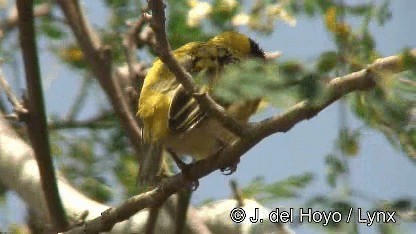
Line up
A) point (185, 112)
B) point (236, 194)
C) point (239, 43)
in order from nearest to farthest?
point (185, 112), point (236, 194), point (239, 43)

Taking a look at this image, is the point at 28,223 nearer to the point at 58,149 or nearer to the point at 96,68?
the point at 58,149

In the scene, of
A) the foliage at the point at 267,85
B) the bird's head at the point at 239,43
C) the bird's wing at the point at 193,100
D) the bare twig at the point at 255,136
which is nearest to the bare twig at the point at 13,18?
the foliage at the point at 267,85

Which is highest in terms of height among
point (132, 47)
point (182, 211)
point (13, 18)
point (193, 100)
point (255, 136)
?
point (13, 18)

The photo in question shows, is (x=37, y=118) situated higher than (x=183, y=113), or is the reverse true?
(x=37, y=118)

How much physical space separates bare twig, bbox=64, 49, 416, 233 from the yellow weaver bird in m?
0.20

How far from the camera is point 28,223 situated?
161 inches

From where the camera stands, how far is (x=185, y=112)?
2.81 m

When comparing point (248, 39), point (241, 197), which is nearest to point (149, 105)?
point (241, 197)

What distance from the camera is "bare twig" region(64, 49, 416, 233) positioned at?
200 centimetres

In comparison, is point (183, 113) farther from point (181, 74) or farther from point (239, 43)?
point (239, 43)

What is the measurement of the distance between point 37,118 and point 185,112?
25.6 inches

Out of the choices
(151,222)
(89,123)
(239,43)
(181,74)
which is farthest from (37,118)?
(89,123)

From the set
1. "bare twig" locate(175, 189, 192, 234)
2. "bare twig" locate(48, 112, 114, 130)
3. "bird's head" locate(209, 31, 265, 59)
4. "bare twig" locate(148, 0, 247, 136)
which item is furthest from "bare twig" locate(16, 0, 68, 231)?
"bare twig" locate(48, 112, 114, 130)

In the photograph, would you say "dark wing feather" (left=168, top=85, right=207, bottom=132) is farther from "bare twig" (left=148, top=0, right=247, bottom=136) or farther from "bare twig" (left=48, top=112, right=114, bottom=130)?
"bare twig" (left=48, top=112, right=114, bottom=130)
